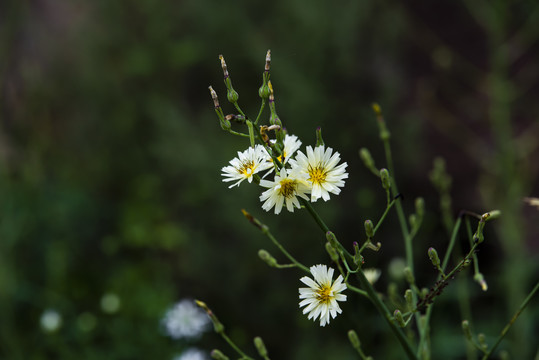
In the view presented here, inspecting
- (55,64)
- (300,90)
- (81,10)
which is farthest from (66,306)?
(81,10)

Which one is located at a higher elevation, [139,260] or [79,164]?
[79,164]

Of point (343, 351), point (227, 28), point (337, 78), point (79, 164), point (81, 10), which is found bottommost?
point (343, 351)

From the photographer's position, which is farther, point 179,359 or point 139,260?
point 139,260

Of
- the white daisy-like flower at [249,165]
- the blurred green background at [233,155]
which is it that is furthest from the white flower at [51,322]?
the white daisy-like flower at [249,165]

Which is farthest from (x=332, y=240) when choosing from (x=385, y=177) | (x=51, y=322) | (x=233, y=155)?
(x=233, y=155)

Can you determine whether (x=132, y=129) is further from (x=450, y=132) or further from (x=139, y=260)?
(x=450, y=132)

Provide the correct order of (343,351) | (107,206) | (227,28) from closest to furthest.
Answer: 1. (343,351)
2. (227,28)
3. (107,206)

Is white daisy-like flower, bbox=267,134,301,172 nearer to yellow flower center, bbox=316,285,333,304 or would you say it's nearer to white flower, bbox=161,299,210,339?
yellow flower center, bbox=316,285,333,304
